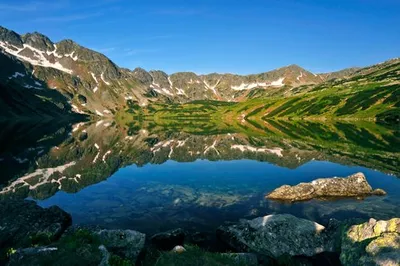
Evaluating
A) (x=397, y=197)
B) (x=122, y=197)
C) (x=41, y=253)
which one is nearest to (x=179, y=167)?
(x=122, y=197)

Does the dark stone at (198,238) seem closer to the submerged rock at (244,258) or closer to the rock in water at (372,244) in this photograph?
the submerged rock at (244,258)

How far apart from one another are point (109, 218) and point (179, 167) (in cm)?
3538

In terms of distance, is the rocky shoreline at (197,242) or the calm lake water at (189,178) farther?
the calm lake water at (189,178)

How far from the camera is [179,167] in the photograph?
73.9 m

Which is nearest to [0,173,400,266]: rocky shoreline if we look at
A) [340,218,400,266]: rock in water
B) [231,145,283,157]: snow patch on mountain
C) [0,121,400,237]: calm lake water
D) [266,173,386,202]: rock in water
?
[340,218,400,266]: rock in water

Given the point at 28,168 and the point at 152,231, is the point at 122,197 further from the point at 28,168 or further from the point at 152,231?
the point at 28,168

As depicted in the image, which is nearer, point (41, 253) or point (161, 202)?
A: point (41, 253)

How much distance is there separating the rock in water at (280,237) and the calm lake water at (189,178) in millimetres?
5461

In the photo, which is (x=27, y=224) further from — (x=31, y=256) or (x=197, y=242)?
(x=197, y=242)

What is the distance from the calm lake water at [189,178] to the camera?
39.7 m

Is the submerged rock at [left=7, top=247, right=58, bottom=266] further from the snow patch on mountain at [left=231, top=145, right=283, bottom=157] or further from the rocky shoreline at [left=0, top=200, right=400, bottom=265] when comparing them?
the snow patch on mountain at [left=231, top=145, right=283, bottom=157]

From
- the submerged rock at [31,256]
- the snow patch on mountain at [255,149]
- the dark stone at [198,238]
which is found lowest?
the dark stone at [198,238]

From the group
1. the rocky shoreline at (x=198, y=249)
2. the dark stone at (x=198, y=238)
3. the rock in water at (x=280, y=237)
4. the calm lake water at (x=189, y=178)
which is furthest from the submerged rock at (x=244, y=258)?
the calm lake water at (x=189, y=178)

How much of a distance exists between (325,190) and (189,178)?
24.7 metres
